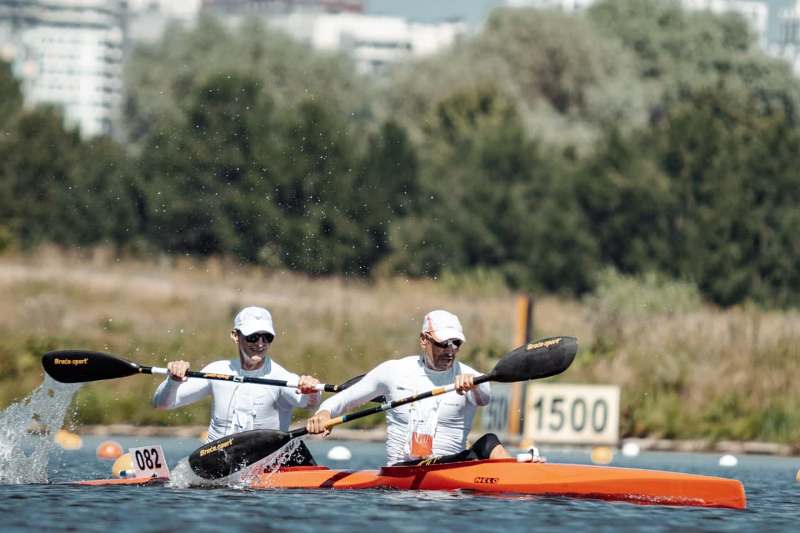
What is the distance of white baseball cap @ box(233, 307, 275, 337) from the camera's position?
45.8ft

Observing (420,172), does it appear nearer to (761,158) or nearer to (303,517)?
(761,158)

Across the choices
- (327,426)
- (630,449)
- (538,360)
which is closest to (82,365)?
(327,426)

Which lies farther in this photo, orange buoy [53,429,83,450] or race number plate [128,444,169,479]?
orange buoy [53,429,83,450]

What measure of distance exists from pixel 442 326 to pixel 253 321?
170cm

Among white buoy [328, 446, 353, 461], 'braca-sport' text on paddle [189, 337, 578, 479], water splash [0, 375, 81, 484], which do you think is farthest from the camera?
white buoy [328, 446, 353, 461]

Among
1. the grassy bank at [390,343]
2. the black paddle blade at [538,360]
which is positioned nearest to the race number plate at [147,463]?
the black paddle blade at [538,360]

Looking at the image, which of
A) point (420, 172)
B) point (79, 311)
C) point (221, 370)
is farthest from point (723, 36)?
point (221, 370)

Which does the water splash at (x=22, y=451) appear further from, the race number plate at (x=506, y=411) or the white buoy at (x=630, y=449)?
the white buoy at (x=630, y=449)

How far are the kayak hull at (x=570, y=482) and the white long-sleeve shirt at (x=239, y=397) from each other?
1.04 m

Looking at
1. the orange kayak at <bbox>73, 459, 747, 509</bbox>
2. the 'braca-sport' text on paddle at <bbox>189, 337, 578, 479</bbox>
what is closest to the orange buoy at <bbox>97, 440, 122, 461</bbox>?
the 'braca-sport' text on paddle at <bbox>189, 337, 578, 479</bbox>

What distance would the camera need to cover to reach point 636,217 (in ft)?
186

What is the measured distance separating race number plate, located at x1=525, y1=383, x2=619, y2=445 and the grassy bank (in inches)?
39.4

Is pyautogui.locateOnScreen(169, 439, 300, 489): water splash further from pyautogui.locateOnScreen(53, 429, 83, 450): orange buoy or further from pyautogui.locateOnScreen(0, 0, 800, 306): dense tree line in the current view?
pyautogui.locateOnScreen(0, 0, 800, 306): dense tree line

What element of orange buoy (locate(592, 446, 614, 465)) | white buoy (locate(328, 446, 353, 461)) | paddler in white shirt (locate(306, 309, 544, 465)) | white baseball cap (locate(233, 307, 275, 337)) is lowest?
white buoy (locate(328, 446, 353, 461))
